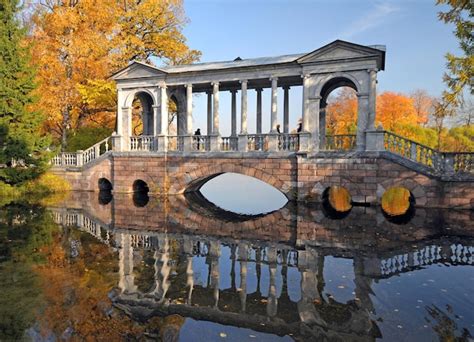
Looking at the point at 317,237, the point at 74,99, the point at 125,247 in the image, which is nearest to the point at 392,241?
the point at 317,237

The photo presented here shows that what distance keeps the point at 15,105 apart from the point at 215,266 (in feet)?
53.9

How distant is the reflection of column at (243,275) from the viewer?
599 cm

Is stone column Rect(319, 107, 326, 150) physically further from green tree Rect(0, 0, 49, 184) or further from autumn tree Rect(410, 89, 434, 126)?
autumn tree Rect(410, 89, 434, 126)

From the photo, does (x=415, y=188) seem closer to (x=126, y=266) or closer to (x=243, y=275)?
(x=243, y=275)

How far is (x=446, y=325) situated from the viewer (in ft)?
16.6

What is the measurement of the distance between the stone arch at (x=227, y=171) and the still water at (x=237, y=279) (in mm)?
4017

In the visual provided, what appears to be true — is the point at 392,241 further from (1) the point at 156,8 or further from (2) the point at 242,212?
(1) the point at 156,8

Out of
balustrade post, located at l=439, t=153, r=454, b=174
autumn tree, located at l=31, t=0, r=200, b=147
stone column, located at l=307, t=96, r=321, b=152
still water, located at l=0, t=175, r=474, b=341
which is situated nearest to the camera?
still water, located at l=0, t=175, r=474, b=341

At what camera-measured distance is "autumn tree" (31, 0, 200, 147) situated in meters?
23.9

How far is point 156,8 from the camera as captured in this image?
25.3 metres

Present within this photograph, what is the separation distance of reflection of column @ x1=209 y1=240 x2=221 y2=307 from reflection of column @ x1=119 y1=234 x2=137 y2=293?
1.39 meters

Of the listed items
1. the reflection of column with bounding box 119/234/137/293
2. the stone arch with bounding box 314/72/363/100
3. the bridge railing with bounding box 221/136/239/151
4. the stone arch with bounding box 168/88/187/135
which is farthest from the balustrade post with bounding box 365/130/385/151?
the stone arch with bounding box 168/88/187/135

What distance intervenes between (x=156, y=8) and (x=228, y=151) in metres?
13.3

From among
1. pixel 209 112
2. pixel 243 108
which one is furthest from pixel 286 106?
pixel 209 112
